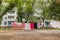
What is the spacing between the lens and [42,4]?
55875 mm

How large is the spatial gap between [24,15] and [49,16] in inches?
298

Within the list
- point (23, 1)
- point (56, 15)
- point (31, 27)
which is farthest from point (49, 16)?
point (23, 1)

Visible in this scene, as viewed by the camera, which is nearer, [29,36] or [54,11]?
[29,36]

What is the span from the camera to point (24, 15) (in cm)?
6053

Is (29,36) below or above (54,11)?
below

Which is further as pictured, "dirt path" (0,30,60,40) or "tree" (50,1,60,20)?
"tree" (50,1,60,20)

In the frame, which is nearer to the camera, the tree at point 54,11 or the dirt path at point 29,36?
the dirt path at point 29,36

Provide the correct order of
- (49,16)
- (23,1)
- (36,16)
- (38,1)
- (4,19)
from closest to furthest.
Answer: (23,1) < (38,1) < (49,16) < (36,16) < (4,19)

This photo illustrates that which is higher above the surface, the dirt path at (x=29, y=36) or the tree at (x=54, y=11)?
the tree at (x=54, y=11)

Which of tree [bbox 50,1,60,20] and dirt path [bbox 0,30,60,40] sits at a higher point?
tree [bbox 50,1,60,20]

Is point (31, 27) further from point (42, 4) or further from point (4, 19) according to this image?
point (4, 19)

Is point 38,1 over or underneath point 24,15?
over

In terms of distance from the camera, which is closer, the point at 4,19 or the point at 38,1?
the point at 38,1

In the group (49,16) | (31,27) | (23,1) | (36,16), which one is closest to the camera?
(23,1)
